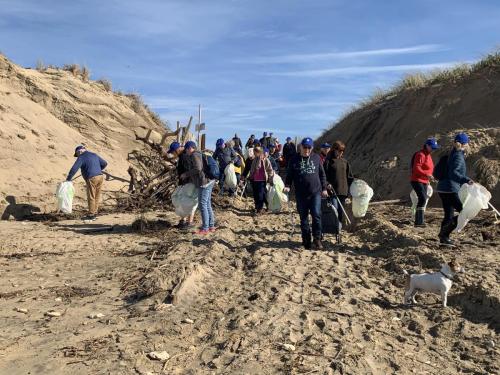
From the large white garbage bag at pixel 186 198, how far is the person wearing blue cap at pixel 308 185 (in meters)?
2.18

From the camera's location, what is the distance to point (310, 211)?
7684 mm

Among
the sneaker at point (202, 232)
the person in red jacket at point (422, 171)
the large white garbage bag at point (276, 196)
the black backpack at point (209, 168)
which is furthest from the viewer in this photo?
the large white garbage bag at point (276, 196)

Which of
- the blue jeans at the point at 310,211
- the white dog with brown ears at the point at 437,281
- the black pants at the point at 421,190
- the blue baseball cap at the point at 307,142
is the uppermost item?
the blue baseball cap at the point at 307,142

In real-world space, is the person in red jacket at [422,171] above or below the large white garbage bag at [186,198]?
above

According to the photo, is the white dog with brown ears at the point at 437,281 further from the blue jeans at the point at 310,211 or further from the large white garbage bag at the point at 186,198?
the large white garbage bag at the point at 186,198

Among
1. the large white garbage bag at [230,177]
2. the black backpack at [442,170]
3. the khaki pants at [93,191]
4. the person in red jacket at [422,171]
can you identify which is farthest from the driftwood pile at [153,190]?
the black backpack at [442,170]

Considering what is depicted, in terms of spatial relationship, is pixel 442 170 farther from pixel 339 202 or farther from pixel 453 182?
pixel 339 202

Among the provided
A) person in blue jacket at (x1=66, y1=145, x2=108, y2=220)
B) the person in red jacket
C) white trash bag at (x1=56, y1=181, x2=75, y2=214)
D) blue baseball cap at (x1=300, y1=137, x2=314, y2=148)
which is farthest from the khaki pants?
the person in red jacket

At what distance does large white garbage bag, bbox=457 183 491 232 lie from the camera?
7.42m

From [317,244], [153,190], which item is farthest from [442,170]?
[153,190]

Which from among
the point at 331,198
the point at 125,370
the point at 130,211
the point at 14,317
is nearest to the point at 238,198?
the point at 130,211

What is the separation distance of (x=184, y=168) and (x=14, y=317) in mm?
4476

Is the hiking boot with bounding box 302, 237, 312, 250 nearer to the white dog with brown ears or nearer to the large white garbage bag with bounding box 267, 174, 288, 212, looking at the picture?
the white dog with brown ears

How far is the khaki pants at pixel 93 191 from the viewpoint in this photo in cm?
1092
